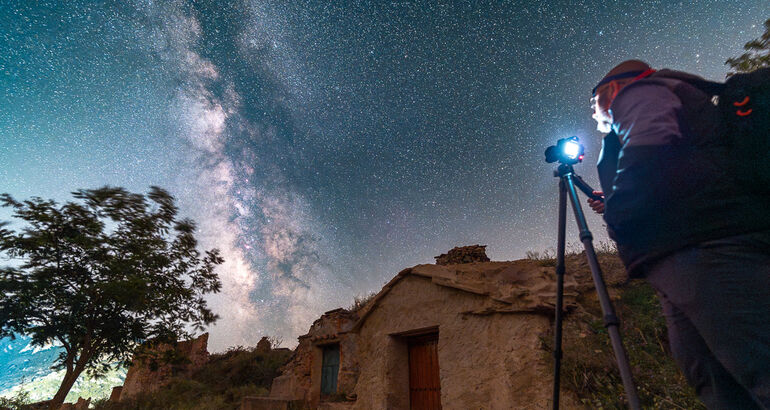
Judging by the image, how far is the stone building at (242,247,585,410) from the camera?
16.7 feet

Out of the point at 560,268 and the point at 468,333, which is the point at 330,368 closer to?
the point at 468,333

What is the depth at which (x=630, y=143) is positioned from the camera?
4.57ft

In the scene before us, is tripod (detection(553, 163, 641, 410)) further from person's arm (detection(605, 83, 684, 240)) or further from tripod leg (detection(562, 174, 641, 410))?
person's arm (detection(605, 83, 684, 240))

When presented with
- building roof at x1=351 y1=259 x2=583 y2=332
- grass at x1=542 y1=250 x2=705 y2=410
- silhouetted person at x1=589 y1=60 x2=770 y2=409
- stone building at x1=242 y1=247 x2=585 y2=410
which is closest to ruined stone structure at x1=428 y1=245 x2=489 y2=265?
stone building at x1=242 y1=247 x2=585 y2=410

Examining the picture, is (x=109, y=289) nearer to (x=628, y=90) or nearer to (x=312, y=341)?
(x=312, y=341)

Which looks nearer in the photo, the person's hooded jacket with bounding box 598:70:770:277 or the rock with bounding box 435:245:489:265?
the person's hooded jacket with bounding box 598:70:770:277

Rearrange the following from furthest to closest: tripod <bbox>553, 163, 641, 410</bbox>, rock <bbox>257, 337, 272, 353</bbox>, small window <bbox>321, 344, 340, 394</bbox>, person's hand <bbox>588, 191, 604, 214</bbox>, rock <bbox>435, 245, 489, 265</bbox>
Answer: rock <bbox>257, 337, 272, 353</bbox> → rock <bbox>435, 245, 489, 265</bbox> → small window <bbox>321, 344, 340, 394</bbox> → person's hand <bbox>588, 191, 604, 214</bbox> → tripod <bbox>553, 163, 641, 410</bbox>

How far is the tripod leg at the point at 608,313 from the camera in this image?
1.32 meters

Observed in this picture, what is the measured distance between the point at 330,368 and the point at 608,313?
1082 centimetres

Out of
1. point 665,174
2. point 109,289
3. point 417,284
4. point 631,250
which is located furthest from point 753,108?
point 109,289

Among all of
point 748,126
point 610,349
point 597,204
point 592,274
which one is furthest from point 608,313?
point 610,349

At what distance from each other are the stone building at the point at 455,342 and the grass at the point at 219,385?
17.8 feet

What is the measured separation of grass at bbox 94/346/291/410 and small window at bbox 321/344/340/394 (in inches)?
91.1

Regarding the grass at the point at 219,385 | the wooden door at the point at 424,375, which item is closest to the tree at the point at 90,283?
the grass at the point at 219,385
